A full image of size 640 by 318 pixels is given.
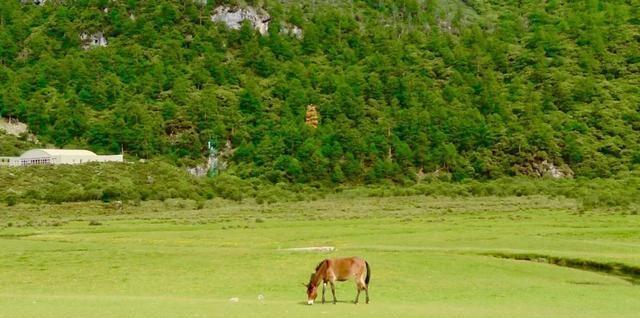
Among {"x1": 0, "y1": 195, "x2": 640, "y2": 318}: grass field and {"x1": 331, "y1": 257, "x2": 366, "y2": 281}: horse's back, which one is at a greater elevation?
{"x1": 331, "y1": 257, "x2": 366, "y2": 281}: horse's back

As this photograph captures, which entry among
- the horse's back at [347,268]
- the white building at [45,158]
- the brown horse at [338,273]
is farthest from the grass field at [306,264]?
the white building at [45,158]

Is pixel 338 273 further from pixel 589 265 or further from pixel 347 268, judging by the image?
pixel 589 265

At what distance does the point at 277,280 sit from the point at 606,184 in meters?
109

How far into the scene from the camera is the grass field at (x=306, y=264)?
34250 mm

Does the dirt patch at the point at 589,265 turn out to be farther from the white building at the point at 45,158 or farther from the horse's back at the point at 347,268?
the white building at the point at 45,158

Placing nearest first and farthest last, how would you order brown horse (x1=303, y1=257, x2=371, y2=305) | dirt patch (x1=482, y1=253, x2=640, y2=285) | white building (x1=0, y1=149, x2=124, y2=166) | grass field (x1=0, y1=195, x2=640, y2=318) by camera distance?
grass field (x1=0, y1=195, x2=640, y2=318) → brown horse (x1=303, y1=257, x2=371, y2=305) → dirt patch (x1=482, y1=253, x2=640, y2=285) → white building (x1=0, y1=149, x2=124, y2=166)

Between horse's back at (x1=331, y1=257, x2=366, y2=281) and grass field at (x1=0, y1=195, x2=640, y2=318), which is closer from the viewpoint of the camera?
grass field at (x1=0, y1=195, x2=640, y2=318)

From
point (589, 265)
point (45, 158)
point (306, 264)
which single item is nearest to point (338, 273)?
point (306, 264)

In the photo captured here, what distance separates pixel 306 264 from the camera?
50375 mm

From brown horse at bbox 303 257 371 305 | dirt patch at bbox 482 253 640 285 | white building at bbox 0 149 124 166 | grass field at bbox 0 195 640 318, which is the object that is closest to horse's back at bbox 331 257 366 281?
brown horse at bbox 303 257 371 305

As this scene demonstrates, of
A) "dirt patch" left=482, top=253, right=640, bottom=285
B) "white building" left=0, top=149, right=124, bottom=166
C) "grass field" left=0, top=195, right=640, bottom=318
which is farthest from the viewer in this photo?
"white building" left=0, top=149, right=124, bottom=166

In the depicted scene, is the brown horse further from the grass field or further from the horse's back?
the grass field

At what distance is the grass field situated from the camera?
34.2 m

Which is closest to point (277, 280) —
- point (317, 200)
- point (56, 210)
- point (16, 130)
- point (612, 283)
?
point (612, 283)
